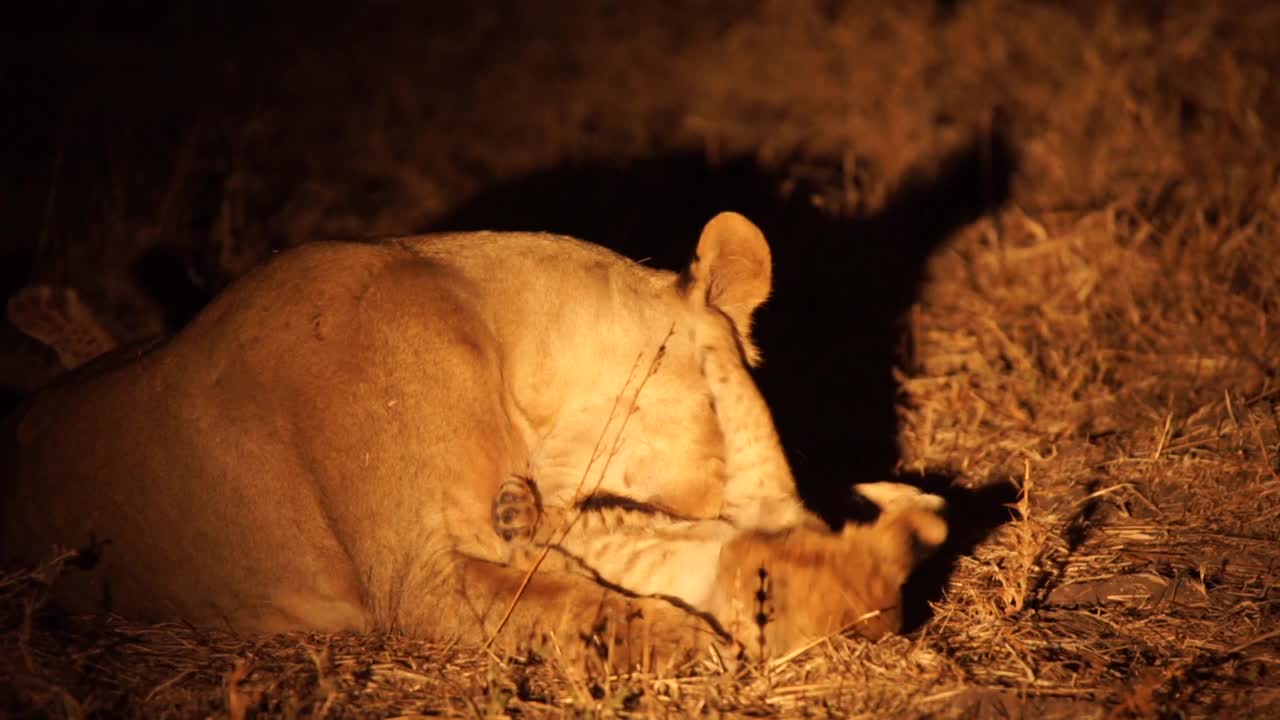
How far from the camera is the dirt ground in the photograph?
210 cm

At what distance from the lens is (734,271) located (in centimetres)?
243

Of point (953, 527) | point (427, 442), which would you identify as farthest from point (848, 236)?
point (427, 442)

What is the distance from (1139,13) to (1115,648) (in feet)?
16.9

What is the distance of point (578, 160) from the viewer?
5953 mm

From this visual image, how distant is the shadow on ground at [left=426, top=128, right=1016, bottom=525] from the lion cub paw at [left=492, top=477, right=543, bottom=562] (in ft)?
3.68

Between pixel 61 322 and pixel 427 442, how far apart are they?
1.79 meters

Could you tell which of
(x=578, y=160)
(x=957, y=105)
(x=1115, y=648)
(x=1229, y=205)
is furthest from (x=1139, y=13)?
(x=1115, y=648)

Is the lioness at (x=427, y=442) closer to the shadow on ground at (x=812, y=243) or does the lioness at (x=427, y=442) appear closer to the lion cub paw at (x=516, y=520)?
the lion cub paw at (x=516, y=520)

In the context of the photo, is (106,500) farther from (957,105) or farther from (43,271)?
(957,105)

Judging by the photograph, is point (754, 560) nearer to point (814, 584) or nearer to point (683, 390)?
point (814, 584)

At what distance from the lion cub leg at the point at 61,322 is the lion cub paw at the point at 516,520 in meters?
1.74

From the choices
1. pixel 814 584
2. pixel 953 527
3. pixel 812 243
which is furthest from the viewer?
pixel 812 243

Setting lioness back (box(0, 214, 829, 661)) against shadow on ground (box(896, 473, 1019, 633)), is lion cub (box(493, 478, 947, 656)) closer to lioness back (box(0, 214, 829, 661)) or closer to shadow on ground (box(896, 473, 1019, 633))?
lioness back (box(0, 214, 829, 661))

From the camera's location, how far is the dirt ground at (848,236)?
2.10 metres
